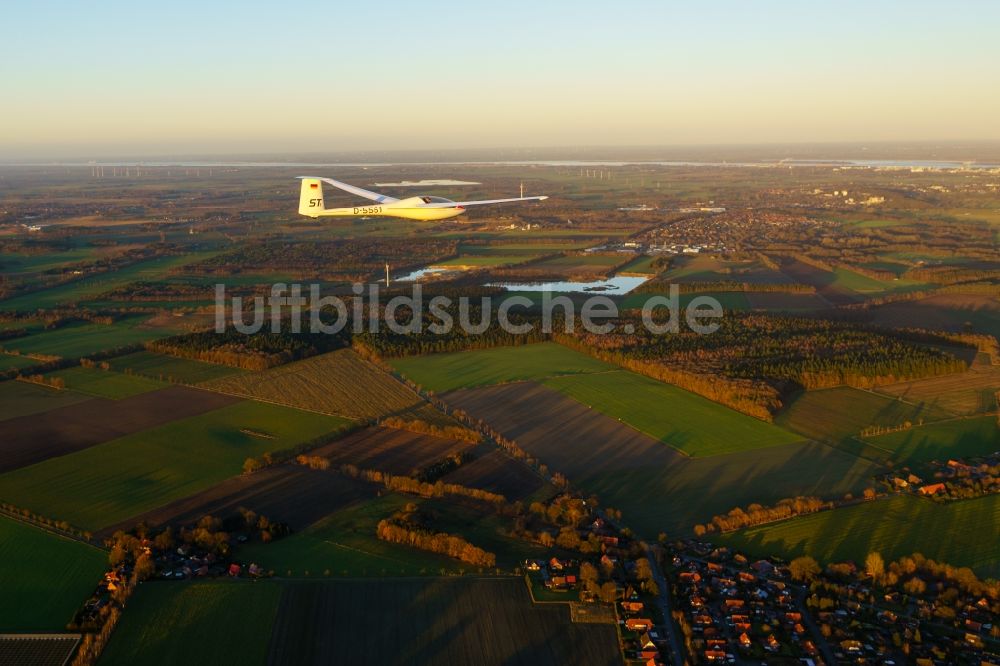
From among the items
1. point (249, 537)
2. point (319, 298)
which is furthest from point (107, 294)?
point (249, 537)

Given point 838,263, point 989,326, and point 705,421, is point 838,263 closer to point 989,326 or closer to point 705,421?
point 989,326

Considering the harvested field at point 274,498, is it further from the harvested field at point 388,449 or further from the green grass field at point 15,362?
the green grass field at point 15,362

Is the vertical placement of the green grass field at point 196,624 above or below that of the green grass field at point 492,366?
below

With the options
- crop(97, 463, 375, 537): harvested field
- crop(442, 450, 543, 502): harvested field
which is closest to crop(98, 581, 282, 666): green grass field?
crop(97, 463, 375, 537): harvested field

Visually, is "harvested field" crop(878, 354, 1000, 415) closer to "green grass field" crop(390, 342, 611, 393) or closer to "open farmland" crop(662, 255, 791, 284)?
"green grass field" crop(390, 342, 611, 393)

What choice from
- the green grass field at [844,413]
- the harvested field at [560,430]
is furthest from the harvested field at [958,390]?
the harvested field at [560,430]

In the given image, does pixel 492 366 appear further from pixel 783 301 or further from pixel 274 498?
pixel 783 301

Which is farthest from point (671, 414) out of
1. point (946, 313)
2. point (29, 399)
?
point (946, 313)
